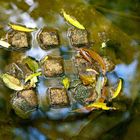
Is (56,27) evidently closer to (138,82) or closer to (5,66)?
(5,66)

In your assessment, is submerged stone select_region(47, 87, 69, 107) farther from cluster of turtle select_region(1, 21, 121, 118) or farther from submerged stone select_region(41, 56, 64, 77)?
submerged stone select_region(41, 56, 64, 77)

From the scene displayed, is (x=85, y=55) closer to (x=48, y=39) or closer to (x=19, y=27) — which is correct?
(x=48, y=39)

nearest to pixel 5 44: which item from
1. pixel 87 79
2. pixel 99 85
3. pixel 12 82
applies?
pixel 12 82

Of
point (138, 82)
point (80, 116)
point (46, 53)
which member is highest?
point (46, 53)

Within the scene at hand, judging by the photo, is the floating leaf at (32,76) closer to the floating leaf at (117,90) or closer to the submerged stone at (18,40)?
the submerged stone at (18,40)

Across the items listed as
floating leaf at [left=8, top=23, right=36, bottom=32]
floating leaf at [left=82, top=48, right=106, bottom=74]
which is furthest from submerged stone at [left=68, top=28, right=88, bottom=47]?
floating leaf at [left=8, top=23, right=36, bottom=32]

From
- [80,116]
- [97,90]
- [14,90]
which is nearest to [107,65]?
[97,90]
